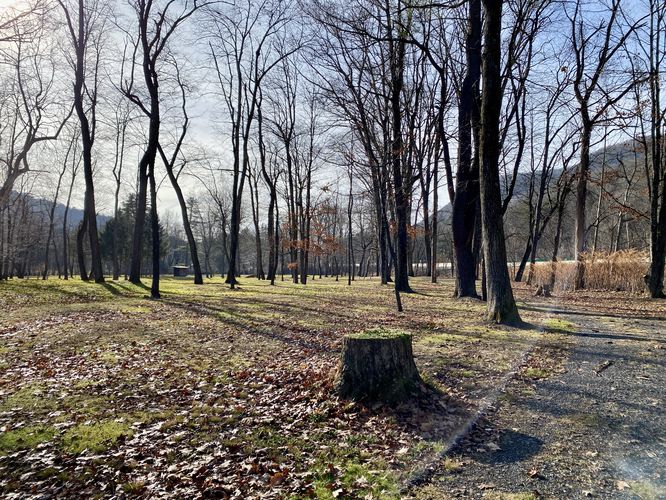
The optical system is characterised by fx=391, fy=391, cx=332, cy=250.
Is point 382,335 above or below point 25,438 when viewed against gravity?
above

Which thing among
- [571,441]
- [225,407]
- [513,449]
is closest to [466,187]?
[571,441]

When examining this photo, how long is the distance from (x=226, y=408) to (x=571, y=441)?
11.4 feet

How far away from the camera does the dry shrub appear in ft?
52.1

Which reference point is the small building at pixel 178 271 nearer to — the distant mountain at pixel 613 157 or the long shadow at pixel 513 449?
the distant mountain at pixel 613 157

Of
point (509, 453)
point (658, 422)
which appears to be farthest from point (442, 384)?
point (658, 422)

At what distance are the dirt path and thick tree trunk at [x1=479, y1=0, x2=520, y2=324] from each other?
318 cm

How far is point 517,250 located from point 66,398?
60.2m

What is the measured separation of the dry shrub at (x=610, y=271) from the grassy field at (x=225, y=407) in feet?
31.9

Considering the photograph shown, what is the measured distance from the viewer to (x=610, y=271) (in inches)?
680

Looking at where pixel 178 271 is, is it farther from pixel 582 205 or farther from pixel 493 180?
pixel 493 180

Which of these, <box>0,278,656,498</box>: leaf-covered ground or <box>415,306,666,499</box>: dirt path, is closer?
<box>415,306,666,499</box>: dirt path

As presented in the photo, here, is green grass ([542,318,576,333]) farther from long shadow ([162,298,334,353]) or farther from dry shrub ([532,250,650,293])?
dry shrub ([532,250,650,293])

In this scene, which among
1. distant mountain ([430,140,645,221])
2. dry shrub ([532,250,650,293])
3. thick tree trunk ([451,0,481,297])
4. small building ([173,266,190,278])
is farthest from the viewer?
small building ([173,266,190,278])

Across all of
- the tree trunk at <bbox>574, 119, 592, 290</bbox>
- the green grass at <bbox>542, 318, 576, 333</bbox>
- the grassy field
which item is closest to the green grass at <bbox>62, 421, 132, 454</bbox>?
the grassy field
